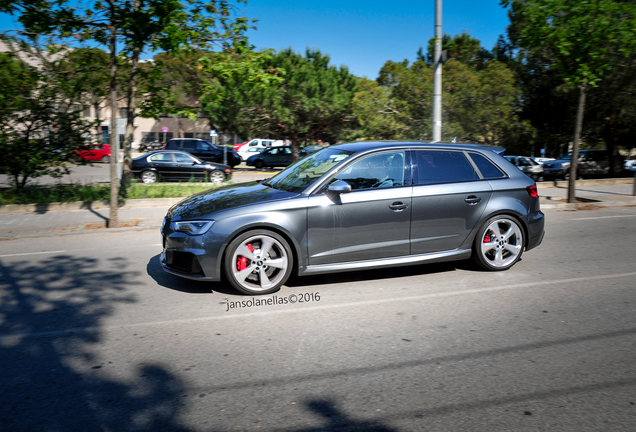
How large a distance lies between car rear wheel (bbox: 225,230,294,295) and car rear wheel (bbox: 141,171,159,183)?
16971 mm

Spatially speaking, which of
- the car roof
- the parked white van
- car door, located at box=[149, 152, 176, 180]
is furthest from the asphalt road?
the parked white van

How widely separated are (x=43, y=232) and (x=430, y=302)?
7.98 metres

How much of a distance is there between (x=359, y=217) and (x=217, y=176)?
16061mm

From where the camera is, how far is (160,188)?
49.5 ft

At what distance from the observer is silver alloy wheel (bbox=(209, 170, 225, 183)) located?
20.8 meters

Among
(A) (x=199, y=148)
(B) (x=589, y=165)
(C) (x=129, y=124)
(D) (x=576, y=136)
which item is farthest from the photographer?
(B) (x=589, y=165)

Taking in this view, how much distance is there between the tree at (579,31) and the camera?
42.0ft

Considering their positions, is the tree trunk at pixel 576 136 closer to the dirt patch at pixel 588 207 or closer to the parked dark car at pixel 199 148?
the dirt patch at pixel 588 207

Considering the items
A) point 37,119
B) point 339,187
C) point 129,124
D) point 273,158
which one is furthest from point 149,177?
point 339,187

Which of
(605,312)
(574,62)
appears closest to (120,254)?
(605,312)

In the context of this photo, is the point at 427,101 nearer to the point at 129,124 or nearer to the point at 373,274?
the point at 129,124

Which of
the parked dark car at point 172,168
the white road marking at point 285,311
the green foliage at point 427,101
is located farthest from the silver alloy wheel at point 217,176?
the white road marking at point 285,311

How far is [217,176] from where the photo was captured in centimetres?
2095

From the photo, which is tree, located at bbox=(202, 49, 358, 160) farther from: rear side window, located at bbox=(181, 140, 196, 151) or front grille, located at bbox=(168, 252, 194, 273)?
front grille, located at bbox=(168, 252, 194, 273)
